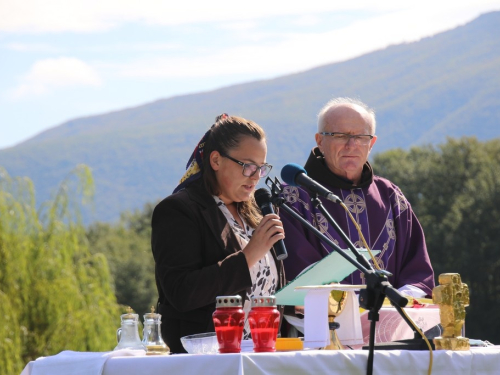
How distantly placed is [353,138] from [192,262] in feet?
5.44

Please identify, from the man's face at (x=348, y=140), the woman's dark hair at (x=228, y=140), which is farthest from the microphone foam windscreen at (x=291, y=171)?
the man's face at (x=348, y=140)

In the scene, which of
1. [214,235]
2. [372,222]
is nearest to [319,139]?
[372,222]

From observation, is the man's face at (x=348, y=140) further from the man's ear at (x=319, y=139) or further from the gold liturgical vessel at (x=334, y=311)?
the gold liturgical vessel at (x=334, y=311)

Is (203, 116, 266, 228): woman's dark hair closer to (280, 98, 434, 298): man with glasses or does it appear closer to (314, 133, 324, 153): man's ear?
(280, 98, 434, 298): man with glasses

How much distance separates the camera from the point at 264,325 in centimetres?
350

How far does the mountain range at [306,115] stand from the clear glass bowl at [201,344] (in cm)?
11759

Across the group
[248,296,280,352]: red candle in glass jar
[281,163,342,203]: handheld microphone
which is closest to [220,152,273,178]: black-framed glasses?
[281,163,342,203]: handheld microphone

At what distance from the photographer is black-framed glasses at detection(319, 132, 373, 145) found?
5.48 metres

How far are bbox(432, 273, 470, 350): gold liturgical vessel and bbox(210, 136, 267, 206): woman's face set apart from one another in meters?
1.00

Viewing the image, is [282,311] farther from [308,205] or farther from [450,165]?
[450,165]

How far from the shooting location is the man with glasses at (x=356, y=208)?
5.33 meters

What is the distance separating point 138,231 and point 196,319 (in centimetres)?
5572

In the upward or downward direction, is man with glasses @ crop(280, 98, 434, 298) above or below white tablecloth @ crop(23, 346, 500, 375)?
above

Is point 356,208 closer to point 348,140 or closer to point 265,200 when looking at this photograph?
point 348,140
